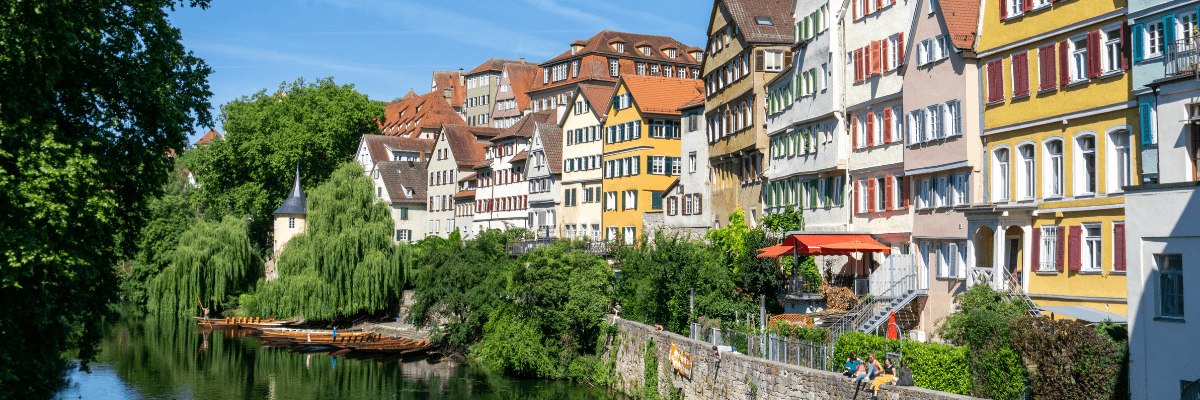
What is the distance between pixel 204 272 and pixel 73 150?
154 ft

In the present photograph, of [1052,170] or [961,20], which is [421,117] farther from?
[1052,170]

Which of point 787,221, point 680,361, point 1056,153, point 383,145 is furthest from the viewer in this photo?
point 383,145

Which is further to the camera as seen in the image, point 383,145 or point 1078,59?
point 383,145

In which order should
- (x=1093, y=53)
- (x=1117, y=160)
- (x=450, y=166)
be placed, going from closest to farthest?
(x=1117, y=160) < (x=1093, y=53) < (x=450, y=166)

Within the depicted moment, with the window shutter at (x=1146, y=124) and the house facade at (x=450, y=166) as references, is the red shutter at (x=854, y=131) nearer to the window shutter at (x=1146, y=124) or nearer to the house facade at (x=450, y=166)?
the window shutter at (x=1146, y=124)

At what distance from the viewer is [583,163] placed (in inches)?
2525

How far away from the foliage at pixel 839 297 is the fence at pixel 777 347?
3.85m

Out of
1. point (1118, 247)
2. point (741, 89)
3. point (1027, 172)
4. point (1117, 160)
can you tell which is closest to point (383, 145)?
point (741, 89)

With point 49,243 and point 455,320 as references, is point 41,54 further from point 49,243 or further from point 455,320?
point 455,320

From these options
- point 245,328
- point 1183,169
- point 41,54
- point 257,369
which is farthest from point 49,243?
point 245,328

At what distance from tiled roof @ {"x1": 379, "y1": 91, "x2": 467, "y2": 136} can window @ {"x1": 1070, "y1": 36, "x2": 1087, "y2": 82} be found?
87.1 meters

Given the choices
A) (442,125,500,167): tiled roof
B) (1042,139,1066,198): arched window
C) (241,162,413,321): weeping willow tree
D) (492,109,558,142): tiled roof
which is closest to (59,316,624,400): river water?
(241,162,413,321): weeping willow tree

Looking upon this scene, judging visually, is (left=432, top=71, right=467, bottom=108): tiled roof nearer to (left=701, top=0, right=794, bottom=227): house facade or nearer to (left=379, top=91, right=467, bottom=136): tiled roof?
(left=379, top=91, right=467, bottom=136): tiled roof

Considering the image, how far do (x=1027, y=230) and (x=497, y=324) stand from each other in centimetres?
2529
